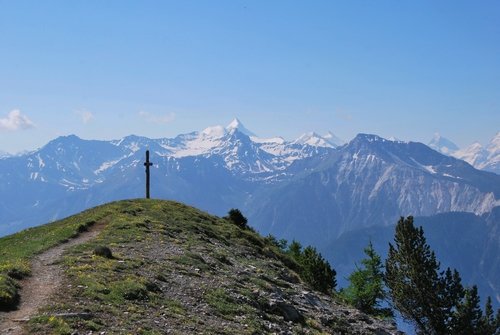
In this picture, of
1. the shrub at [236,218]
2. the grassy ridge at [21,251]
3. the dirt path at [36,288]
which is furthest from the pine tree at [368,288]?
the dirt path at [36,288]

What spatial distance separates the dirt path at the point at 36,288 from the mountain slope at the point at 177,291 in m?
0.60

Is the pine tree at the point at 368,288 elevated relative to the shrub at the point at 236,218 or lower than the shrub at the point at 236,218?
lower

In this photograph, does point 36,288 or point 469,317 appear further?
point 469,317

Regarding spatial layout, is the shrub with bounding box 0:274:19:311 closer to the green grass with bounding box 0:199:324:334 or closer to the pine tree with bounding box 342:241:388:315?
the green grass with bounding box 0:199:324:334

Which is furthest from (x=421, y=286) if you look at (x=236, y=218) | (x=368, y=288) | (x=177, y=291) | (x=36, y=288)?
(x=36, y=288)

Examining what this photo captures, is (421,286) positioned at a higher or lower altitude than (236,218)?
lower

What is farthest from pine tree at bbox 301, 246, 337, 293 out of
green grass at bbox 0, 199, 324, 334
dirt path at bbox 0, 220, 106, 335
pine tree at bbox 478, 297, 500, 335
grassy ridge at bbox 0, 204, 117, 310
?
dirt path at bbox 0, 220, 106, 335

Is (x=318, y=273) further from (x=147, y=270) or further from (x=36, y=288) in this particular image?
(x=36, y=288)

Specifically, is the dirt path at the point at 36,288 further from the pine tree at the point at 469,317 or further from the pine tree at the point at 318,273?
the pine tree at the point at 469,317

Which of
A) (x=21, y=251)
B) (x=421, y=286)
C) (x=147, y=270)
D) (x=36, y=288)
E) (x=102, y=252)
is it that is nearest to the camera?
(x=36, y=288)

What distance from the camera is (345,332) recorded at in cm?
3753

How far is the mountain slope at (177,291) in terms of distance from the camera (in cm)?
2403

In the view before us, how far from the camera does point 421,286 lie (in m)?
55.6

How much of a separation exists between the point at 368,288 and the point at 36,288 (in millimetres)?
54527
